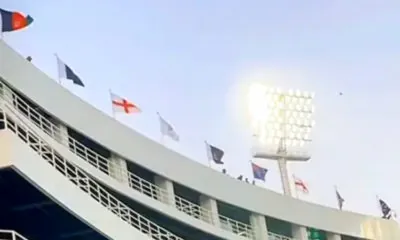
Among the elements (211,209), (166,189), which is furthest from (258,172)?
(166,189)

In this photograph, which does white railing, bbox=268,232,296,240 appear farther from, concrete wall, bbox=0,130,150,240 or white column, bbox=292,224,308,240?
concrete wall, bbox=0,130,150,240

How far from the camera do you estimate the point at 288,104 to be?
1062 inches

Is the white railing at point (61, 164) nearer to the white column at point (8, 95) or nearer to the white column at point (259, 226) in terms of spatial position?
the white column at point (8, 95)

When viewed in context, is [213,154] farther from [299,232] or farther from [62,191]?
[62,191]

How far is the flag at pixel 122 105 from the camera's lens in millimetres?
18922

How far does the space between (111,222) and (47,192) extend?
1909 mm

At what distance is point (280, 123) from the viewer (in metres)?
26.7

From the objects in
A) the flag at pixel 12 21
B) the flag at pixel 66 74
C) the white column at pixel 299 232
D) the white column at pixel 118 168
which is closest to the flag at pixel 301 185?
the white column at pixel 299 232

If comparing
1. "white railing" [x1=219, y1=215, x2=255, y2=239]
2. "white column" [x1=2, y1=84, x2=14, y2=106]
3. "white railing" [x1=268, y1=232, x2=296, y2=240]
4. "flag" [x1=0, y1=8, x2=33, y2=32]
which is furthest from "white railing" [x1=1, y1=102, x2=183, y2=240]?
"white railing" [x1=268, y1=232, x2=296, y2=240]

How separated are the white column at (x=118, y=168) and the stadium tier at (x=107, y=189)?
0.08ft

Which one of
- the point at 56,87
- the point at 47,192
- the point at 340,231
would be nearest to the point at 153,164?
the point at 56,87

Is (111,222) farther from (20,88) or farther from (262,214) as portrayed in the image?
(262,214)

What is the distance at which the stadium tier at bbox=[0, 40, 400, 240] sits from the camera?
1293 centimetres

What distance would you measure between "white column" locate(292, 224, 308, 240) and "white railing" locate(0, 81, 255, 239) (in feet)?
6.37
